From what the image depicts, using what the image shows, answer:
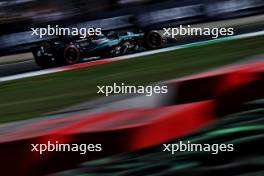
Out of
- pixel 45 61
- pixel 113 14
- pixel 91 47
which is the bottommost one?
pixel 45 61

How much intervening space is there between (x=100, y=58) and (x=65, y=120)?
30.5 ft

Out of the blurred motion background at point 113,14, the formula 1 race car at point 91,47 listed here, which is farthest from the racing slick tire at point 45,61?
the blurred motion background at point 113,14

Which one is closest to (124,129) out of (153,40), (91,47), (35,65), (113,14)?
(91,47)

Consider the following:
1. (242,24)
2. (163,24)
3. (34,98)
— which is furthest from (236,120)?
(242,24)

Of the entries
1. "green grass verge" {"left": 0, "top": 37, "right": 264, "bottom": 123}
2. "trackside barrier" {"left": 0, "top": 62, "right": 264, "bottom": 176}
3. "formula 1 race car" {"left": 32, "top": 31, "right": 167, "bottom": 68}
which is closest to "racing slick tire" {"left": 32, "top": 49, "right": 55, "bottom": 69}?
"formula 1 race car" {"left": 32, "top": 31, "right": 167, "bottom": 68}

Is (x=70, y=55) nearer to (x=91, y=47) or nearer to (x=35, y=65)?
(x=91, y=47)

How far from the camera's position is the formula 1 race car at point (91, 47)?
1283cm

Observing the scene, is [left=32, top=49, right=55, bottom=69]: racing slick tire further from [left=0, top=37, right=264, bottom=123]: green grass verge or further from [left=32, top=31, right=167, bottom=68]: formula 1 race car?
[left=0, top=37, right=264, bottom=123]: green grass verge

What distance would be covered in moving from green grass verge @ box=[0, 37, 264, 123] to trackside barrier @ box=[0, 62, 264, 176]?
10.9 ft

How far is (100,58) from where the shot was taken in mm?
13227

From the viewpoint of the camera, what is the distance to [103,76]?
9453 millimetres

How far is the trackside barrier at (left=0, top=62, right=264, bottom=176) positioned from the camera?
292cm

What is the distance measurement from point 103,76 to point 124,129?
654 cm

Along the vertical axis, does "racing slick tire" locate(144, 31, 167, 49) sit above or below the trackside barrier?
below
